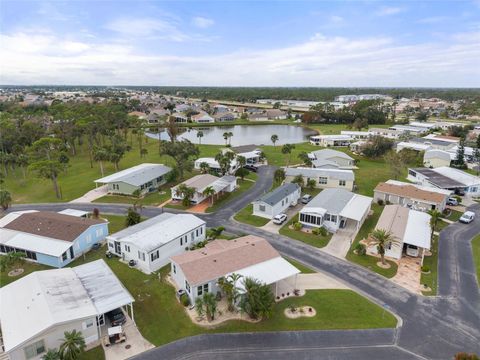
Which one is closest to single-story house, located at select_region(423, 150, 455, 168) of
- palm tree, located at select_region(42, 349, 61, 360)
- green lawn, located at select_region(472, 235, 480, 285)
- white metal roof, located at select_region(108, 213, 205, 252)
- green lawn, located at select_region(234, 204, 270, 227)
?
green lawn, located at select_region(472, 235, 480, 285)

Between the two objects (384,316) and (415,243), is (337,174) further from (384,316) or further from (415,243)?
(384,316)

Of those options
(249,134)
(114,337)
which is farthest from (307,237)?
(249,134)

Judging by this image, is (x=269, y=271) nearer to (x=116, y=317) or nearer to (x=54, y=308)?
(x=116, y=317)

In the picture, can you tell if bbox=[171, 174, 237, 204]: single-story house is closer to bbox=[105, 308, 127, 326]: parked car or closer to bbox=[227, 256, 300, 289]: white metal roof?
bbox=[227, 256, 300, 289]: white metal roof

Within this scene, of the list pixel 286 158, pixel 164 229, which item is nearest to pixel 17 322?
pixel 164 229

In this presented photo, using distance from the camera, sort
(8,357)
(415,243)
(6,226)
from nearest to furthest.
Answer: (8,357) → (415,243) → (6,226)

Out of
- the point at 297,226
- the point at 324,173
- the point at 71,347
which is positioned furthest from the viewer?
the point at 324,173
